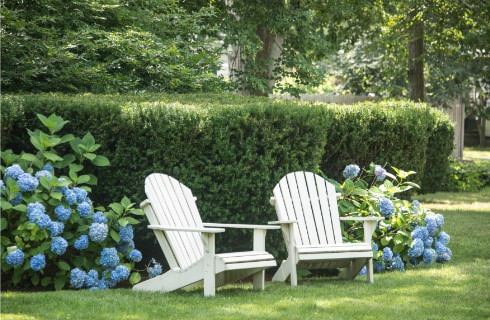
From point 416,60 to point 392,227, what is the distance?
997 centimetres

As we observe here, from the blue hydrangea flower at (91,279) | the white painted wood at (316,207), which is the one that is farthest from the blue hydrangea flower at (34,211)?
the white painted wood at (316,207)

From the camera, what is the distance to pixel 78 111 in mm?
7418

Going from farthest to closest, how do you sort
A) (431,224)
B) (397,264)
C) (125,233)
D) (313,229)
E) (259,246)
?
(431,224), (397,264), (313,229), (125,233), (259,246)

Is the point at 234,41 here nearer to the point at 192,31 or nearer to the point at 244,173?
the point at 192,31

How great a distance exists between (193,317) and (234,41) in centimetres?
973

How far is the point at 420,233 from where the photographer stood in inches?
333

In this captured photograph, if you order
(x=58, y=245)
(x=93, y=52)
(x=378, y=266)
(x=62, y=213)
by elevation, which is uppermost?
(x=93, y=52)

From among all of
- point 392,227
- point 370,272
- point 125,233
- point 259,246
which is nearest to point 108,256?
A: point 125,233

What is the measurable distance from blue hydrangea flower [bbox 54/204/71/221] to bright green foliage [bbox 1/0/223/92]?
96.3 inches

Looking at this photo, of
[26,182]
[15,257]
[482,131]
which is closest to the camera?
[15,257]

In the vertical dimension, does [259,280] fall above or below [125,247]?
below

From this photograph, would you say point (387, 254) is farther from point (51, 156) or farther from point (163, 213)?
point (51, 156)

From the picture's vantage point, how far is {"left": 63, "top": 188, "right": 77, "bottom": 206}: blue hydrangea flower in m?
6.89

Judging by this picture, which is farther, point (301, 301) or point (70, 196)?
point (70, 196)
